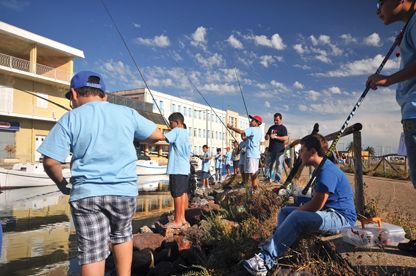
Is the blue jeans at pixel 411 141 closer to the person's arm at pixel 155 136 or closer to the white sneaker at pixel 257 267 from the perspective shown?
the white sneaker at pixel 257 267

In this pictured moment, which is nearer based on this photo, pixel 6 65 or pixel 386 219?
pixel 386 219

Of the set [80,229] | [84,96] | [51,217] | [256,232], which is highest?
[84,96]

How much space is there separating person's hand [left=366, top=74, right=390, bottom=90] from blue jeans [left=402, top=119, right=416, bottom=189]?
0.29 meters

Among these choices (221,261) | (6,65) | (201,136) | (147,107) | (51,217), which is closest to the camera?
(221,261)

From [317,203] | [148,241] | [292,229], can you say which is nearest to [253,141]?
[148,241]

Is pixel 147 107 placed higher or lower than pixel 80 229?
higher

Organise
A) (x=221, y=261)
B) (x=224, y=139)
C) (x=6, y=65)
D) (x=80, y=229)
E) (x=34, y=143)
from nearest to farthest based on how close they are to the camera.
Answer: (x=80, y=229)
(x=221, y=261)
(x=6, y=65)
(x=34, y=143)
(x=224, y=139)

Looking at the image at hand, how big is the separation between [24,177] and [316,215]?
17.5m

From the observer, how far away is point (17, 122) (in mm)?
25750

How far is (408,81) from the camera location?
236cm

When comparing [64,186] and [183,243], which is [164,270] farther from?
[64,186]

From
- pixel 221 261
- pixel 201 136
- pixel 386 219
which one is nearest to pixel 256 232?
pixel 221 261

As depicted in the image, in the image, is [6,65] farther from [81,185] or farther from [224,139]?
[224,139]

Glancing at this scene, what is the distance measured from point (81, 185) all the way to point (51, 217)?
297 inches
